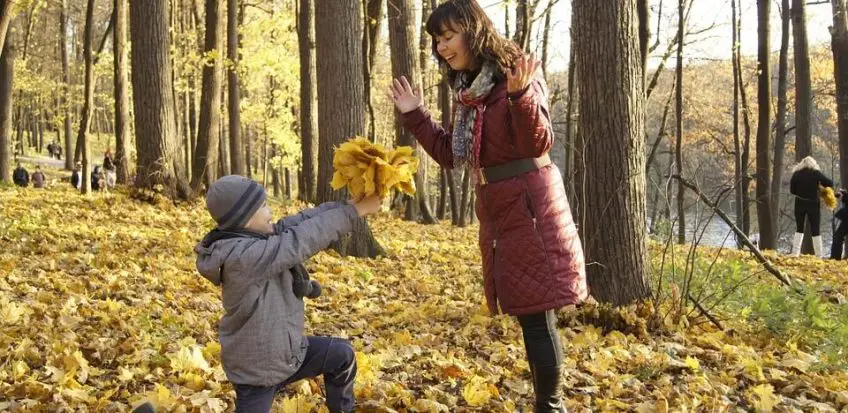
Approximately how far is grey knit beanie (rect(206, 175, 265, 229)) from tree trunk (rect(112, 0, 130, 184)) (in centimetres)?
1107

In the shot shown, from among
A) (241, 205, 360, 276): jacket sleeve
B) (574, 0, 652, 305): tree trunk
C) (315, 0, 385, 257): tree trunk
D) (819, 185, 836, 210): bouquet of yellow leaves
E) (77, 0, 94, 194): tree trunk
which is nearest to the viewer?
(241, 205, 360, 276): jacket sleeve

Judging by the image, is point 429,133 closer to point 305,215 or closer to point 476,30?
point 476,30

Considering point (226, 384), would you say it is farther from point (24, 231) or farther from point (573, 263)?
point (24, 231)

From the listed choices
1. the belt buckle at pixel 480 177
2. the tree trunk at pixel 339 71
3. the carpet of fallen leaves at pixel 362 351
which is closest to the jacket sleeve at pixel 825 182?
the carpet of fallen leaves at pixel 362 351

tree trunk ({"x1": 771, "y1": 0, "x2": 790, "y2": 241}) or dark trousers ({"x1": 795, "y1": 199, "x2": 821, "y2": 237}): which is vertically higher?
tree trunk ({"x1": 771, "y1": 0, "x2": 790, "y2": 241})

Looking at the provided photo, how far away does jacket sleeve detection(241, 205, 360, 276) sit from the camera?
7.92 feet

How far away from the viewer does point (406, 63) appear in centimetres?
1244

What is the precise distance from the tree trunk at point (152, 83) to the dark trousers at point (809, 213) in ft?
35.7

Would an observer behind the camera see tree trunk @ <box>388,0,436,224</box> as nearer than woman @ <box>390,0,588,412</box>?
No

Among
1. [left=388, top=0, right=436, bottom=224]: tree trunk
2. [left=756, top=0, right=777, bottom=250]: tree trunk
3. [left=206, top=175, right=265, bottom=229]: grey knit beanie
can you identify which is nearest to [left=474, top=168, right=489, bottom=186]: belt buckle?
[left=206, top=175, right=265, bottom=229]: grey knit beanie

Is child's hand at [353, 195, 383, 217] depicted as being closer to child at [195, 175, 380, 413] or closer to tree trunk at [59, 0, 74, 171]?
child at [195, 175, 380, 413]

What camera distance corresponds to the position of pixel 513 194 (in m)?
2.73

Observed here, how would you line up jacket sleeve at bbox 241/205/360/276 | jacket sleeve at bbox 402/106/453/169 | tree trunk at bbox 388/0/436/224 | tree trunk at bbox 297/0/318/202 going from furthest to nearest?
1. tree trunk at bbox 297/0/318/202
2. tree trunk at bbox 388/0/436/224
3. jacket sleeve at bbox 402/106/453/169
4. jacket sleeve at bbox 241/205/360/276

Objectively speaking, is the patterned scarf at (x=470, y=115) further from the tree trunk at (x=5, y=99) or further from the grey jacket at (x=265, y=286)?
the tree trunk at (x=5, y=99)
